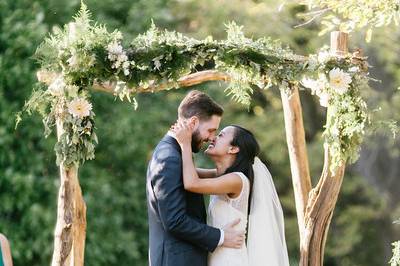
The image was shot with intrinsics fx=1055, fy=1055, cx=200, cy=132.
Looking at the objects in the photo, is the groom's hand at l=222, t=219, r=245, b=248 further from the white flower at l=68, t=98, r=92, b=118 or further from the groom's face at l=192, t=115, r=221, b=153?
the white flower at l=68, t=98, r=92, b=118

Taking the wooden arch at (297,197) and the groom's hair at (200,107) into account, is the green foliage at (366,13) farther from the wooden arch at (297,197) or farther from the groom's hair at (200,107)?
the groom's hair at (200,107)

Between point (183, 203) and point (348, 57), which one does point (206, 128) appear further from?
point (348, 57)

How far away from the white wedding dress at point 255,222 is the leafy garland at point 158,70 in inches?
26.6

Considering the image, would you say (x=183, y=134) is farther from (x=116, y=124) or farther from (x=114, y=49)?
(x=116, y=124)

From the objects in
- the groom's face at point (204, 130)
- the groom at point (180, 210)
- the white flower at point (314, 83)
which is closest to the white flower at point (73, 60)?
the groom at point (180, 210)

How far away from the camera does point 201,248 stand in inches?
228

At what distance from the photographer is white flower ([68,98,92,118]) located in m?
6.21

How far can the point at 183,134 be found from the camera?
5738 mm

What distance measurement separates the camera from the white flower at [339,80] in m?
6.41

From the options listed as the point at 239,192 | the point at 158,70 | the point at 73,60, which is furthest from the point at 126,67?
the point at 239,192

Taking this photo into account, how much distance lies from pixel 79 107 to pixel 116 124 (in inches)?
182

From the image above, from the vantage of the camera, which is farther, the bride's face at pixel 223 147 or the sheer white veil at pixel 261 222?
the sheer white veil at pixel 261 222

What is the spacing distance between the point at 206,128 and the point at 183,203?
45cm

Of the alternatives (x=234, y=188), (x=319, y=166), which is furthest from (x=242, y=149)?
(x=319, y=166)
